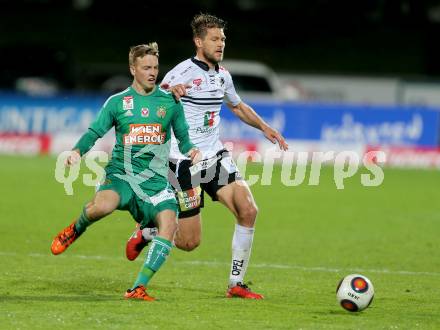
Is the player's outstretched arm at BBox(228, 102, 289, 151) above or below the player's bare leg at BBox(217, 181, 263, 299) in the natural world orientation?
above

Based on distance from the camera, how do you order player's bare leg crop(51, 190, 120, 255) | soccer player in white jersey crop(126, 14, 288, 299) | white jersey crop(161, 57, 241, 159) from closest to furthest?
1. player's bare leg crop(51, 190, 120, 255)
2. soccer player in white jersey crop(126, 14, 288, 299)
3. white jersey crop(161, 57, 241, 159)

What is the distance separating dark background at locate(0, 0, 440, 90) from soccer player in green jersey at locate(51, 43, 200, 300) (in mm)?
27787

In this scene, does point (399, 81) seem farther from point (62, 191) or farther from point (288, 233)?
point (288, 233)

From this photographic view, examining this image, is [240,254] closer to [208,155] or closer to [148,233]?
[208,155]

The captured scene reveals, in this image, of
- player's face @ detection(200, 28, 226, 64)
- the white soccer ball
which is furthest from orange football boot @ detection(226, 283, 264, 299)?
player's face @ detection(200, 28, 226, 64)

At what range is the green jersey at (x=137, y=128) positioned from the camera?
356 inches

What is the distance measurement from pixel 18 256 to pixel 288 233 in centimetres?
450

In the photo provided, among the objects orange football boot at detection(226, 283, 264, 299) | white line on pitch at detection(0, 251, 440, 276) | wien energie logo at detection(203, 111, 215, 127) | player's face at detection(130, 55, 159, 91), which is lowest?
white line on pitch at detection(0, 251, 440, 276)

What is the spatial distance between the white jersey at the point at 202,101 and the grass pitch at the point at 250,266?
1.36 metres

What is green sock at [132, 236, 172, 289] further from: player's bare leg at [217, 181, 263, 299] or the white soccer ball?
the white soccer ball

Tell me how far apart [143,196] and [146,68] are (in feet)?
3.56

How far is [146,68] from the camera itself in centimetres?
902

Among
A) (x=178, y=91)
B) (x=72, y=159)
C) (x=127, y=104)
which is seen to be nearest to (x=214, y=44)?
(x=178, y=91)

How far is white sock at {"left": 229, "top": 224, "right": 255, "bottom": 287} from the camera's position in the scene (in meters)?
9.45
